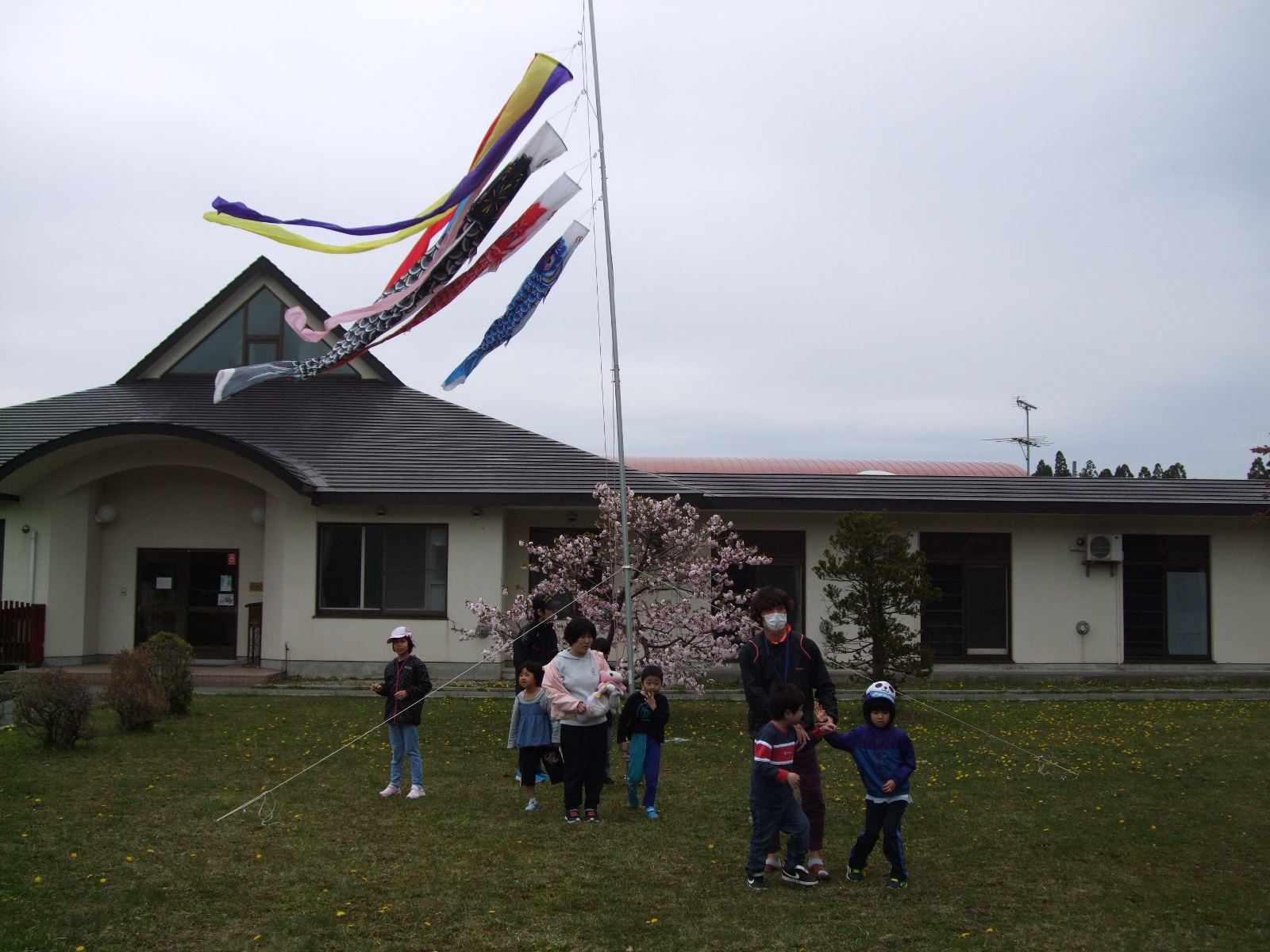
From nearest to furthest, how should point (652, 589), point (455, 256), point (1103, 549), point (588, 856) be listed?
point (588, 856)
point (455, 256)
point (652, 589)
point (1103, 549)

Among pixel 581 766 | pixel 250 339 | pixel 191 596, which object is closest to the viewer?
pixel 581 766

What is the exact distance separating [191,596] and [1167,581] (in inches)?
679

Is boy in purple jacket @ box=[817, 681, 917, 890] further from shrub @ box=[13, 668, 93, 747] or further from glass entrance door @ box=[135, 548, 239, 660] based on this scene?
glass entrance door @ box=[135, 548, 239, 660]

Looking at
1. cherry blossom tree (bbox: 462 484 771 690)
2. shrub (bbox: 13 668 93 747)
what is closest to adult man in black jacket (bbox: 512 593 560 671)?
cherry blossom tree (bbox: 462 484 771 690)

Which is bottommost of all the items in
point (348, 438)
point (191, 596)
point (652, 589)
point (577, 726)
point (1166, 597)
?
point (577, 726)

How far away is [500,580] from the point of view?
1758cm

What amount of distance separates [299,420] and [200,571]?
3.23 m

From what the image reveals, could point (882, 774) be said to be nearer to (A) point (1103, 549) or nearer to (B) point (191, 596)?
(A) point (1103, 549)

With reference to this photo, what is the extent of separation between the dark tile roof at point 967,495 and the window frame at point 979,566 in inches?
33.2

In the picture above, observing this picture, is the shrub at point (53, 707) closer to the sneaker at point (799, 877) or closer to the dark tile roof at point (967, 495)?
the sneaker at point (799, 877)

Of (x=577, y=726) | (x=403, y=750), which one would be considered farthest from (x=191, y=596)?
(x=577, y=726)

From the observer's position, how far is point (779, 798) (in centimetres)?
649

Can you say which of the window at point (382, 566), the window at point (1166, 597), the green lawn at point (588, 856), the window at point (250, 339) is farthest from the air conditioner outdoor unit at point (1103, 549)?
the window at point (250, 339)

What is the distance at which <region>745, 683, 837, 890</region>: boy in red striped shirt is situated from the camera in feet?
21.2
